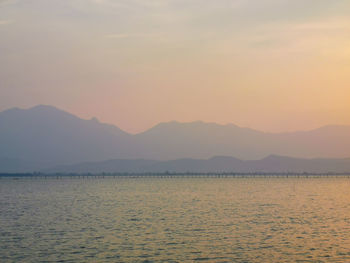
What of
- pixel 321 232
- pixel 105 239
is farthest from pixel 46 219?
pixel 321 232

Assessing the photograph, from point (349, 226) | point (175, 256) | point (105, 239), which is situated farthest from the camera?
point (349, 226)

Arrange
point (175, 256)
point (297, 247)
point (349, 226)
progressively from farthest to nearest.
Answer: point (349, 226), point (297, 247), point (175, 256)

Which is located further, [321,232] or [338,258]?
[321,232]

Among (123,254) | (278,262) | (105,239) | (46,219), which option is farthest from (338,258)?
(46,219)

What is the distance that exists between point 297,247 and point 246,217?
27158mm

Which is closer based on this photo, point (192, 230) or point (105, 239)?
point (105, 239)

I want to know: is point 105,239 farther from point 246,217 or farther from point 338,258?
point 246,217

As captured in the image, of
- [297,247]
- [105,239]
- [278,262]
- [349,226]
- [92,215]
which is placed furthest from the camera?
[92,215]

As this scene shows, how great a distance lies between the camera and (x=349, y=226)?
6144 cm

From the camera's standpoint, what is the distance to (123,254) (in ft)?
138

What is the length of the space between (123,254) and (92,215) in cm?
3727

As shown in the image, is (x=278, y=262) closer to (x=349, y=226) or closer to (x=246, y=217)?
(x=349, y=226)

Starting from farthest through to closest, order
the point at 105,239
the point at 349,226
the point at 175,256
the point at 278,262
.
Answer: the point at 349,226 < the point at 105,239 < the point at 175,256 < the point at 278,262

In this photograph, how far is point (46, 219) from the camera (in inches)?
2849
